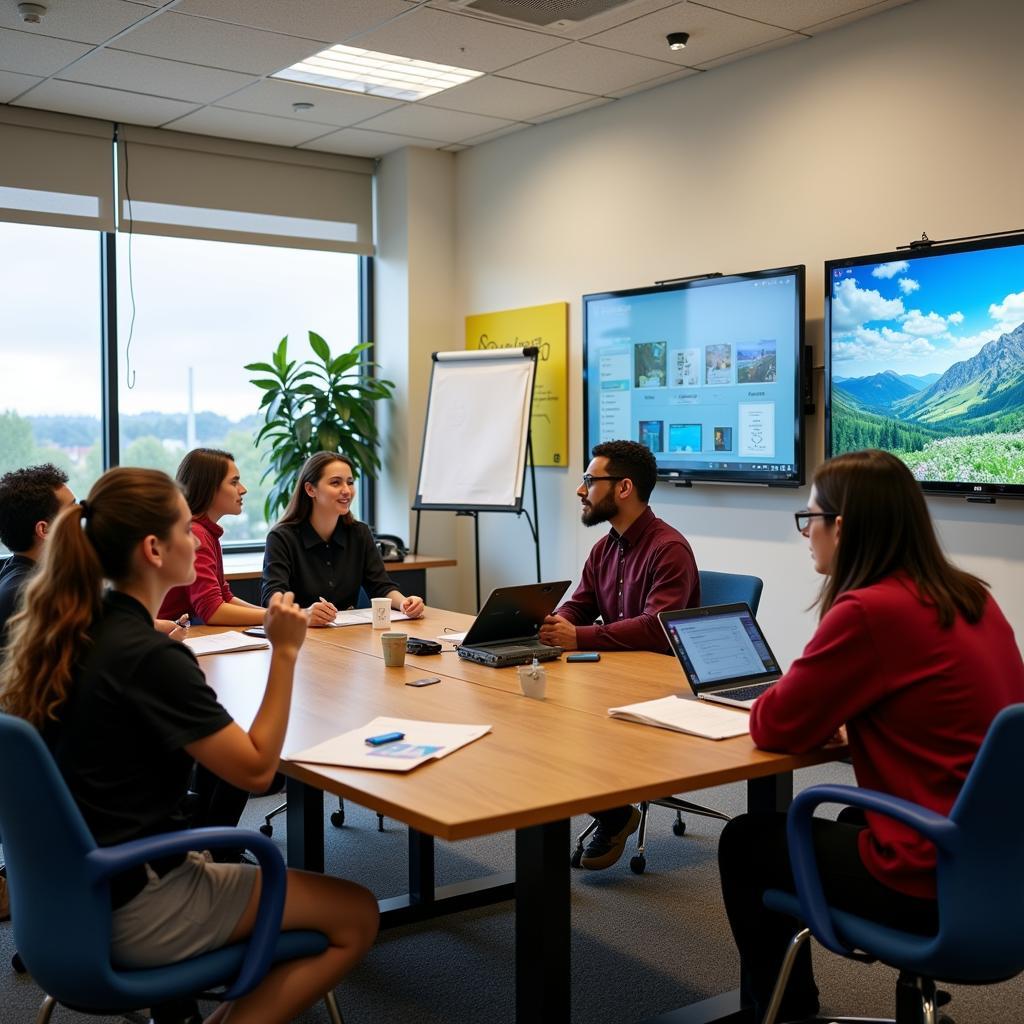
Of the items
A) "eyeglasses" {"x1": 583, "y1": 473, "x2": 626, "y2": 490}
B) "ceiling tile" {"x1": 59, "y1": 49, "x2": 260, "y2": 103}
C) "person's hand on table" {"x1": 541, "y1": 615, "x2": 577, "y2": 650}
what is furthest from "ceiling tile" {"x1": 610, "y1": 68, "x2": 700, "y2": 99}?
"person's hand on table" {"x1": 541, "y1": 615, "x2": 577, "y2": 650}

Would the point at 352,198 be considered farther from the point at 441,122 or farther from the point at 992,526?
the point at 992,526

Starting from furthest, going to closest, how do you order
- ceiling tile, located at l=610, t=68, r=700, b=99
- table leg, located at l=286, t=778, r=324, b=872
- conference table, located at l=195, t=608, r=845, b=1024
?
1. ceiling tile, located at l=610, t=68, r=700, b=99
2. table leg, located at l=286, t=778, r=324, b=872
3. conference table, located at l=195, t=608, r=845, b=1024

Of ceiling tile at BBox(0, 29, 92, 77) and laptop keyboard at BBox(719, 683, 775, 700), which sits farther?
ceiling tile at BBox(0, 29, 92, 77)

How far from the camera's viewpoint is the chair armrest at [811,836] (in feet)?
6.63

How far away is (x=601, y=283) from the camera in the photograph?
19.7 ft

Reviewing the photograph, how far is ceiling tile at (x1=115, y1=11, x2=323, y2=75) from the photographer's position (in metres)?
4.80

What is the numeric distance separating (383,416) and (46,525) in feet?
13.0

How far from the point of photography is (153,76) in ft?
17.9

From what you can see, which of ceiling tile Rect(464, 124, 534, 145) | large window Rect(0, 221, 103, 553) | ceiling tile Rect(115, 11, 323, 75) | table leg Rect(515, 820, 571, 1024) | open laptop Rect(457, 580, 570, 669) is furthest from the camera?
ceiling tile Rect(464, 124, 534, 145)

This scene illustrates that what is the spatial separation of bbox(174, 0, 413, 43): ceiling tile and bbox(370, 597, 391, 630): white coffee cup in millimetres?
2327

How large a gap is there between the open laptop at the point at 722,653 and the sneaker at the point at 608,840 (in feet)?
3.21

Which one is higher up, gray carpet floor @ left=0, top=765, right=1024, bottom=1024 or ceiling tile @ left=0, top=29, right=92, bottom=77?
ceiling tile @ left=0, top=29, right=92, bottom=77

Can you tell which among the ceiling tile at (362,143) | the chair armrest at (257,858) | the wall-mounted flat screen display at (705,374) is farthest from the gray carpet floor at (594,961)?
the ceiling tile at (362,143)

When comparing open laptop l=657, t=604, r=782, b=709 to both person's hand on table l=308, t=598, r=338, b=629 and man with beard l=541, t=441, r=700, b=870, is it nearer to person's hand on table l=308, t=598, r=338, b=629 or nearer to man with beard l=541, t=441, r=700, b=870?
man with beard l=541, t=441, r=700, b=870
